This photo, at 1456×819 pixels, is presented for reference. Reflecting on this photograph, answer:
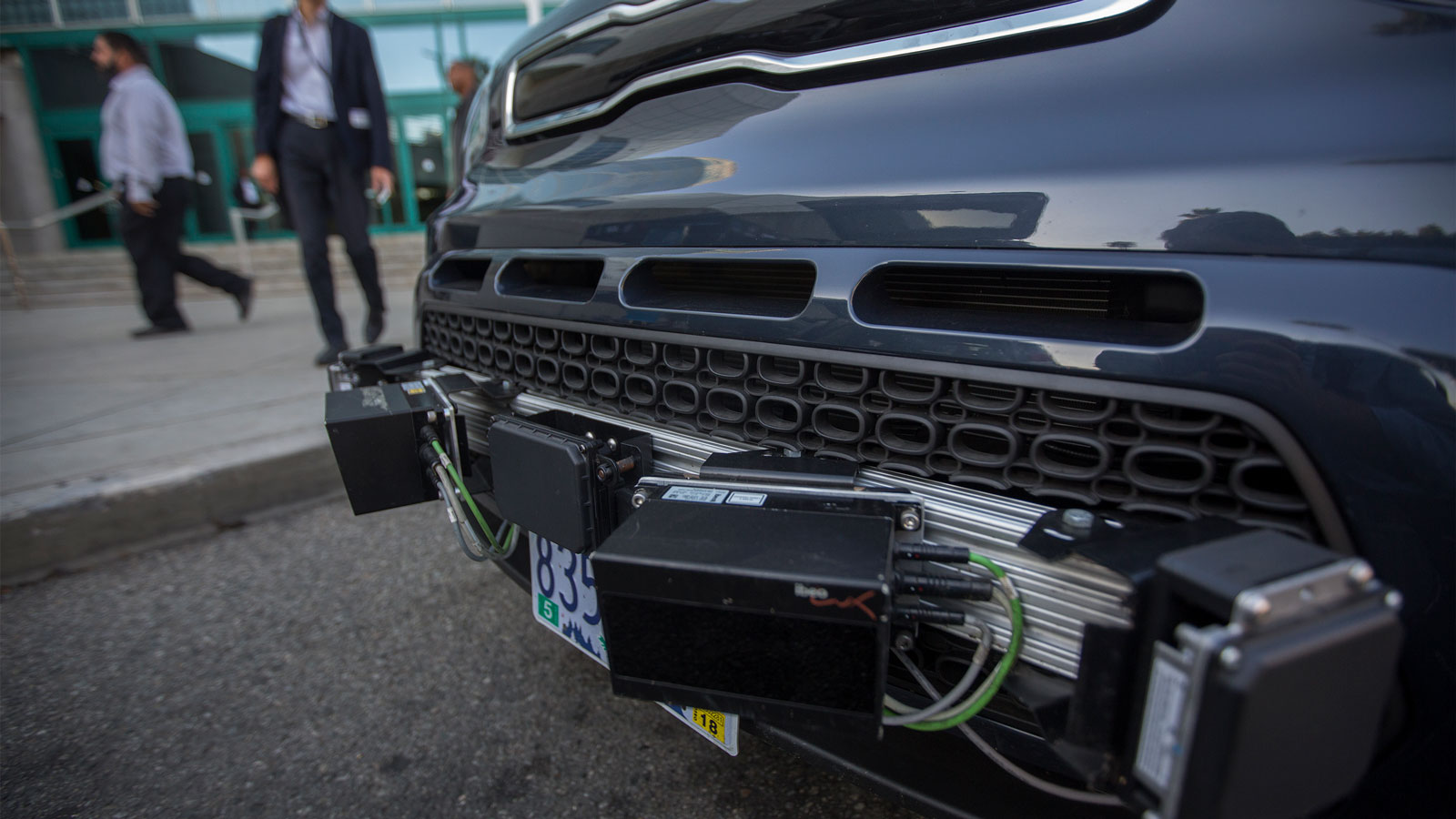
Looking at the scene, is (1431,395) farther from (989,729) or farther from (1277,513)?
(989,729)

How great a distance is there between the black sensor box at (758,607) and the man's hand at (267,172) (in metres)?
3.67

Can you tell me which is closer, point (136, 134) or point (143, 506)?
point (143, 506)

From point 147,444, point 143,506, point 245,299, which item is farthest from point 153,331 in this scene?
point 143,506

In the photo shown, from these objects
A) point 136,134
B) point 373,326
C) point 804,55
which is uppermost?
point 136,134

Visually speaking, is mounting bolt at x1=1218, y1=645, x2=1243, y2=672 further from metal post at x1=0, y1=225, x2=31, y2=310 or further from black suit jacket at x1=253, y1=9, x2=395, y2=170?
metal post at x1=0, y1=225, x2=31, y2=310

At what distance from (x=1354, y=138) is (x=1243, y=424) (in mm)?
279

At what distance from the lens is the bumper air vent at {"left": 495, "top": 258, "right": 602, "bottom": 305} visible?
143 centimetres

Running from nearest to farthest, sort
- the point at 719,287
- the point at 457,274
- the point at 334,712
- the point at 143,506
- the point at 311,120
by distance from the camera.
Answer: the point at 719,287 → the point at 334,712 → the point at 457,274 → the point at 143,506 → the point at 311,120

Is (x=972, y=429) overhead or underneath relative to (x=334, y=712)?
overhead

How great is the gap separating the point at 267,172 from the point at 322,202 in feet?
0.88

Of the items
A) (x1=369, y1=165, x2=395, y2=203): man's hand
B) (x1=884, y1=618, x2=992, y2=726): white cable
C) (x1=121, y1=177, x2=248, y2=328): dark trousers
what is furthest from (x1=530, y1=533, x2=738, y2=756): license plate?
(x1=121, y1=177, x2=248, y2=328): dark trousers

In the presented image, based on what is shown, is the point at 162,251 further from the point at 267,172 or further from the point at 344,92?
the point at 344,92

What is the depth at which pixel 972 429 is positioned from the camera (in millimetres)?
858

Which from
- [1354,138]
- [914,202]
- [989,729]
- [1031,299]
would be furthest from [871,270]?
[989,729]
